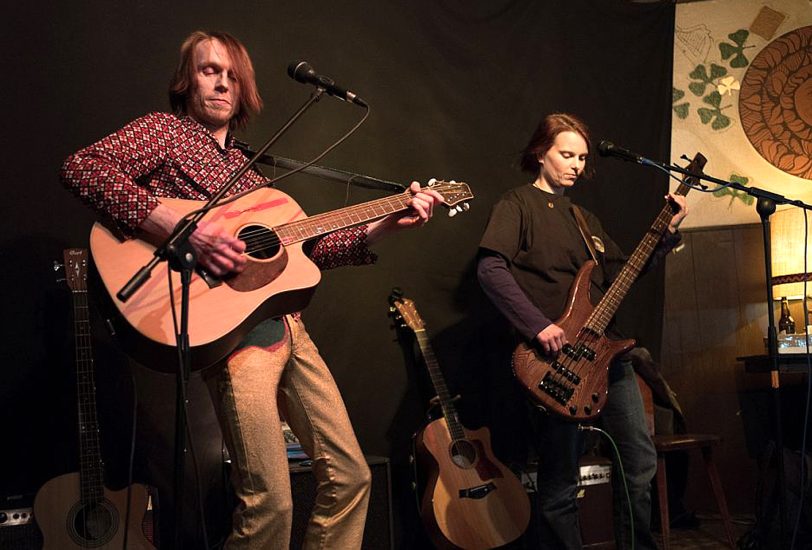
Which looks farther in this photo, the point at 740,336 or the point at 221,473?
the point at 740,336

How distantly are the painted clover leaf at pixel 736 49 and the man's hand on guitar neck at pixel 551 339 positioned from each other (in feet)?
10.6

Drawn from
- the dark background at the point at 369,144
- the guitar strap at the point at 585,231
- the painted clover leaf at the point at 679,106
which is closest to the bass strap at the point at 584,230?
the guitar strap at the point at 585,231

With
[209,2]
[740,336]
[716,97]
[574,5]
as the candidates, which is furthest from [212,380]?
[716,97]

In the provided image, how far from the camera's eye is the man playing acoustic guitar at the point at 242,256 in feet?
7.30

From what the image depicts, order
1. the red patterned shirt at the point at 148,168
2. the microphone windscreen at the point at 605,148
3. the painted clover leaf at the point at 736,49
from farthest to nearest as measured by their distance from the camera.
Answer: the painted clover leaf at the point at 736,49, the microphone windscreen at the point at 605,148, the red patterned shirt at the point at 148,168

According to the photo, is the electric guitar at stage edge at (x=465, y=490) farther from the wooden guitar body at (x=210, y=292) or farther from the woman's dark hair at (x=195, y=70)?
the woman's dark hair at (x=195, y=70)

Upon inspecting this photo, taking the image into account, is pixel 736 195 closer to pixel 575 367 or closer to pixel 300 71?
pixel 575 367

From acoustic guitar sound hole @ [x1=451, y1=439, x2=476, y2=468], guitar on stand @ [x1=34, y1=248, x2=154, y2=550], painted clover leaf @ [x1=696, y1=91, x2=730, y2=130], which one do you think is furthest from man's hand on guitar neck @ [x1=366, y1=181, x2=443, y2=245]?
painted clover leaf @ [x1=696, y1=91, x2=730, y2=130]

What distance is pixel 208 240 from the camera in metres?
2.22

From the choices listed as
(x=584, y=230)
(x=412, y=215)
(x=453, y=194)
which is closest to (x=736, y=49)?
(x=584, y=230)

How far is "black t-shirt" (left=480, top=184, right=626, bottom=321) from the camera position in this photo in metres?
3.46

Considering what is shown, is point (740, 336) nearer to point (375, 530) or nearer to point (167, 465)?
point (375, 530)

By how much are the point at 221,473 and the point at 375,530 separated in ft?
2.60

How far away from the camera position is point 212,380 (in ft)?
7.71
